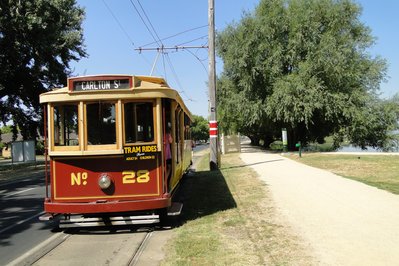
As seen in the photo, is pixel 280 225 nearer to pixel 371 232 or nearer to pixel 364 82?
pixel 371 232

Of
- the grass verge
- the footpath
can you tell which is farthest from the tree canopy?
the grass verge

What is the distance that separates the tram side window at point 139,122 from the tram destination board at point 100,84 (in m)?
0.38

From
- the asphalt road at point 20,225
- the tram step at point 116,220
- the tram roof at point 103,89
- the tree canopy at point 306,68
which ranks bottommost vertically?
the asphalt road at point 20,225

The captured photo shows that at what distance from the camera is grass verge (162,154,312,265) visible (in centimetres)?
638

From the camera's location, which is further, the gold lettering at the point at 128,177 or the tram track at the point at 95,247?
the gold lettering at the point at 128,177

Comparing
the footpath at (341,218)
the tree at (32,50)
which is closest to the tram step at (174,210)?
the footpath at (341,218)

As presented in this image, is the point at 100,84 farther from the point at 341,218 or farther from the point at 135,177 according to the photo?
the point at 341,218

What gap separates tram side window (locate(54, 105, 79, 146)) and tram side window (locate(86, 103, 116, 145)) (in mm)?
289

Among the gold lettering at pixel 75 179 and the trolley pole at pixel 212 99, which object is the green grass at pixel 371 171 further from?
the gold lettering at pixel 75 179

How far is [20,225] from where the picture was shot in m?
9.87

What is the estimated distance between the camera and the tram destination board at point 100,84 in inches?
333

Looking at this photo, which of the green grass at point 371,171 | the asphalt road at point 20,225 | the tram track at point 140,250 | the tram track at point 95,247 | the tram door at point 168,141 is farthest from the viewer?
the green grass at point 371,171

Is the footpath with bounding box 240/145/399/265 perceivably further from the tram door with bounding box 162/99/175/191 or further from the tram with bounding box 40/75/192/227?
the tram with bounding box 40/75/192/227

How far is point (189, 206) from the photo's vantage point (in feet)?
36.4
